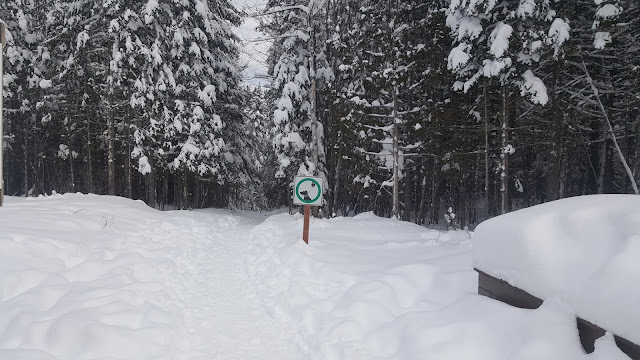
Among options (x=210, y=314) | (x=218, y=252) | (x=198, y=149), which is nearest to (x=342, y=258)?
(x=210, y=314)

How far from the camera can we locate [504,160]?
12.0 m

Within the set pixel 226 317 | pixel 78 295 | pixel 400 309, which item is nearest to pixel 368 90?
pixel 400 309

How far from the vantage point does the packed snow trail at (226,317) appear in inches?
158

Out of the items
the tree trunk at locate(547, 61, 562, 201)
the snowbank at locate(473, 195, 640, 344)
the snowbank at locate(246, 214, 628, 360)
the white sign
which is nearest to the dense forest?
the tree trunk at locate(547, 61, 562, 201)

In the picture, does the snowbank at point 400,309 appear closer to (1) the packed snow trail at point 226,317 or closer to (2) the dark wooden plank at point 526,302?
(2) the dark wooden plank at point 526,302

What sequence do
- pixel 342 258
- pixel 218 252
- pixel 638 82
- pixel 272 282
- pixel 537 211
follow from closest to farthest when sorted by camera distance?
pixel 537 211
pixel 272 282
pixel 342 258
pixel 218 252
pixel 638 82

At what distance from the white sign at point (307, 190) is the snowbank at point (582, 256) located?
5328 millimetres

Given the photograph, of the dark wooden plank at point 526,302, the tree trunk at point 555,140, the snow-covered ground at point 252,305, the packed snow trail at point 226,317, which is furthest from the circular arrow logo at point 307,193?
the tree trunk at point 555,140

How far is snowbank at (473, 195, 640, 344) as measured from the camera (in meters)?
2.24

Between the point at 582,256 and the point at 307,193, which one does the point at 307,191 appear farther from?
the point at 582,256

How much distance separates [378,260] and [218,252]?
4773mm

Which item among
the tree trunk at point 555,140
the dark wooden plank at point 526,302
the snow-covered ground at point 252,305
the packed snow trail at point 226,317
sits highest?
the tree trunk at point 555,140

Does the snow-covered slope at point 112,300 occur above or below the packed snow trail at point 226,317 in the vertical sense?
above

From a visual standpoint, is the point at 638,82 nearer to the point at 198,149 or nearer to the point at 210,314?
the point at 210,314
